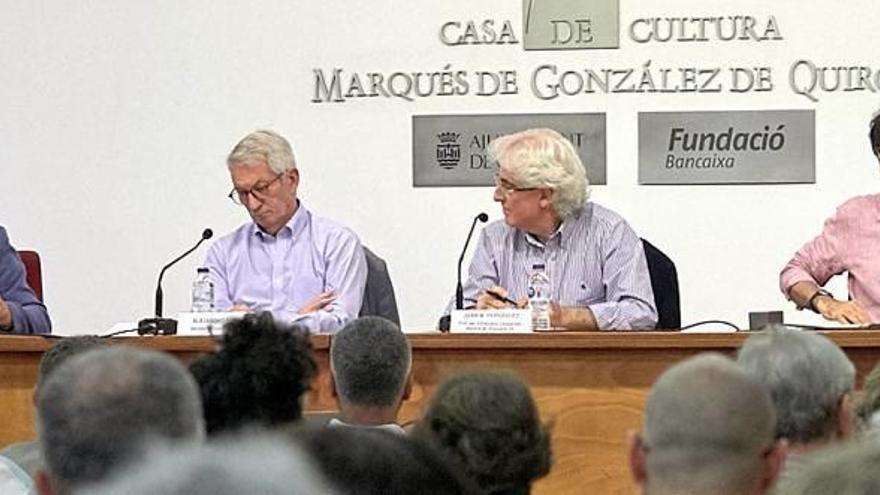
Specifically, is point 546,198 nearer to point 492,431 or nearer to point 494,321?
point 494,321

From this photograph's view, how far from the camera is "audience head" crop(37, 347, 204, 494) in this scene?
168 cm

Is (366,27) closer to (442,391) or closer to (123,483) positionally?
(442,391)

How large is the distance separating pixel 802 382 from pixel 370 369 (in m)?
1.06

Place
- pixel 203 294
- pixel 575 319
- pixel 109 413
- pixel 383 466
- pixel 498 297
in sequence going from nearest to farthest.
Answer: pixel 383 466, pixel 109 413, pixel 575 319, pixel 498 297, pixel 203 294

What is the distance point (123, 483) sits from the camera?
48.7 inches

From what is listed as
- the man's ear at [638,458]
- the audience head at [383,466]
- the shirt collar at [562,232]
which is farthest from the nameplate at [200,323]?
the audience head at [383,466]

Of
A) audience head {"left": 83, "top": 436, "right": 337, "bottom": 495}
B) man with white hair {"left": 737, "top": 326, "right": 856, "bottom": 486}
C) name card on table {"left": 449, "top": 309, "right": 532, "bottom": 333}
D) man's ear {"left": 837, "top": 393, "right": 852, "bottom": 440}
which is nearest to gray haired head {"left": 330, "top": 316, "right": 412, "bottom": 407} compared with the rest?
man with white hair {"left": 737, "top": 326, "right": 856, "bottom": 486}

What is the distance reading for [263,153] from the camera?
5699mm

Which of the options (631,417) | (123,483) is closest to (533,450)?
(123,483)

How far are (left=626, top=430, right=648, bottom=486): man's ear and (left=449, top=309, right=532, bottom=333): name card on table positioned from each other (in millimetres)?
2688

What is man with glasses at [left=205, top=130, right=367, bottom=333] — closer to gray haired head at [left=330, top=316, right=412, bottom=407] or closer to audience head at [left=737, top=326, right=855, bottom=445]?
gray haired head at [left=330, top=316, right=412, bottom=407]

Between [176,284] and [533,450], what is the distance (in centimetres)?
469

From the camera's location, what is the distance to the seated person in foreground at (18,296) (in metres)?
5.36

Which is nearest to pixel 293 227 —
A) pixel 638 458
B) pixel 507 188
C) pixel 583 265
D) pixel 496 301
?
pixel 507 188
